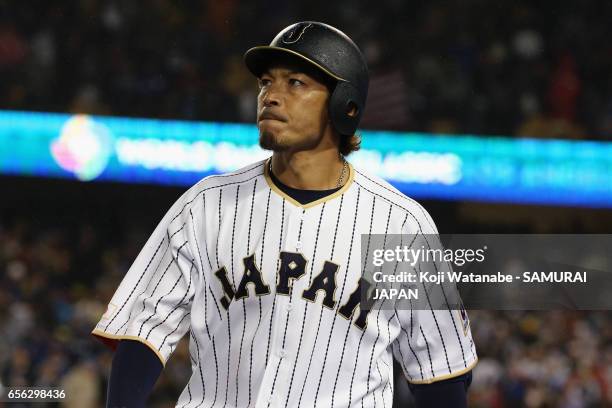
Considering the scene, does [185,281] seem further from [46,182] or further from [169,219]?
[46,182]

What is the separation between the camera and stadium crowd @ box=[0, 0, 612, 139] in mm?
9391

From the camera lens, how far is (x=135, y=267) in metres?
A: 2.40

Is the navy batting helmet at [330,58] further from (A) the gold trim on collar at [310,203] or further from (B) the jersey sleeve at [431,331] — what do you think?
(B) the jersey sleeve at [431,331]

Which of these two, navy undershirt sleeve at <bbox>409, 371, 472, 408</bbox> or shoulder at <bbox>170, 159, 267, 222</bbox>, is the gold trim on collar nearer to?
shoulder at <bbox>170, 159, 267, 222</bbox>

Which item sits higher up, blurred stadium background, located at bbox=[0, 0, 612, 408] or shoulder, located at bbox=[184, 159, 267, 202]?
blurred stadium background, located at bbox=[0, 0, 612, 408]

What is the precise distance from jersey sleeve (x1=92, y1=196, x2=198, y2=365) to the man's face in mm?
278

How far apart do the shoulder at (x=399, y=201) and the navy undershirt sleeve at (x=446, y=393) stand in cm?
36

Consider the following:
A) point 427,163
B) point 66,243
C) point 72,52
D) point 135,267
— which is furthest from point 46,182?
point 135,267

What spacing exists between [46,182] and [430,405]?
293 inches

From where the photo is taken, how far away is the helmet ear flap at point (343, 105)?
238cm

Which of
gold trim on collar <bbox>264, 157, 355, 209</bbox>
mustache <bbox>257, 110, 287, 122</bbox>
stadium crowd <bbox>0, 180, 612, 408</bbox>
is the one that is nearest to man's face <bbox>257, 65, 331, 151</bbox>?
mustache <bbox>257, 110, 287, 122</bbox>

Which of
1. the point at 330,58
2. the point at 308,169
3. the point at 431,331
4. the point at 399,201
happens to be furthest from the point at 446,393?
the point at 330,58

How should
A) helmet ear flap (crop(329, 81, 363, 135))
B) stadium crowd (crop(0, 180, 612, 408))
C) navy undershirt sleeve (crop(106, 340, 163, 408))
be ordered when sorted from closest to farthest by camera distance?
navy undershirt sleeve (crop(106, 340, 163, 408))
helmet ear flap (crop(329, 81, 363, 135))
stadium crowd (crop(0, 180, 612, 408))

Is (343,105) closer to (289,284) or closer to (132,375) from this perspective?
(289,284)
